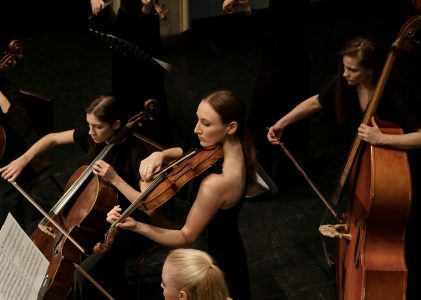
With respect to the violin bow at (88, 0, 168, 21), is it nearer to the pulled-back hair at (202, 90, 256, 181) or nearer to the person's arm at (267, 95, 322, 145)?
the person's arm at (267, 95, 322, 145)

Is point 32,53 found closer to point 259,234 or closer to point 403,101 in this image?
point 259,234

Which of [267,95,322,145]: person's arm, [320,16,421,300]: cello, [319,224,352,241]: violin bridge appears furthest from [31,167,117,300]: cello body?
[320,16,421,300]: cello

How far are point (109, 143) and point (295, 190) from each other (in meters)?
1.44

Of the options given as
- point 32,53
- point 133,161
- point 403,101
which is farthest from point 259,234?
point 32,53

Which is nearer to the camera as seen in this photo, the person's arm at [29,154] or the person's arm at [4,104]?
the person's arm at [29,154]

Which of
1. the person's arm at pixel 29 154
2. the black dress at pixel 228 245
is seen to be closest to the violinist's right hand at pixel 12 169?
the person's arm at pixel 29 154

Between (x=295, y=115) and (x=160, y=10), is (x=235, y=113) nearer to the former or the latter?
(x=295, y=115)

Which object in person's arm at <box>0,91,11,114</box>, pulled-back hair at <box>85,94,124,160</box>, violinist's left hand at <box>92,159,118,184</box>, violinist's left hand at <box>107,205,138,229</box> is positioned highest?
pulled-back hair at <box>85,94,124,160</box>

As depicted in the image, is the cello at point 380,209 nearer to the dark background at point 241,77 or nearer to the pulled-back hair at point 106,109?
the dark background at point 241,77

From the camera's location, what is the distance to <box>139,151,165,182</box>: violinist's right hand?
121 inches

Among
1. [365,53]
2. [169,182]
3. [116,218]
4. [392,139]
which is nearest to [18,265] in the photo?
[116,218]

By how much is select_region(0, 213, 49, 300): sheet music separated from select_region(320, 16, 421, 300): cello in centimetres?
119

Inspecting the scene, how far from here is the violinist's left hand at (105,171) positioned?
10.5 feet

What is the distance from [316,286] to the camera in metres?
3.72
